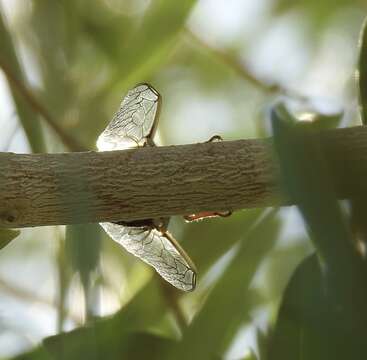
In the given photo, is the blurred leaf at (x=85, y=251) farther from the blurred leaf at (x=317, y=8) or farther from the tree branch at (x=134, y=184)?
the blurred leaf at (x=317, y=8)

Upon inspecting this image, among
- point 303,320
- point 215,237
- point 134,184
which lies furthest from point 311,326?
point 215,237

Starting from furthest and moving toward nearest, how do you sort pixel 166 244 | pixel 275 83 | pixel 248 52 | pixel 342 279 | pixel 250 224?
pixel 248 52
pixel 275 83
pixel 250 224
pixel 166 244
pixel 342 279

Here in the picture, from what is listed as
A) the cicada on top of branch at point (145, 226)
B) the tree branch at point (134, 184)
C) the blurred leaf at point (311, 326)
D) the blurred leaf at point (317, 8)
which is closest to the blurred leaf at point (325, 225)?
the blurred leaf at point (311, 326)

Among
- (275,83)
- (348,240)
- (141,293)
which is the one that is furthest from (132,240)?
(275,83)

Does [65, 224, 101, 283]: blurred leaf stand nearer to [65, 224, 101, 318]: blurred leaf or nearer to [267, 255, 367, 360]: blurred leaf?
[65, 224, 101, 318]: blurred leaf

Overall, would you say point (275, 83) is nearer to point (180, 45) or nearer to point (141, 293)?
point (180, 45)

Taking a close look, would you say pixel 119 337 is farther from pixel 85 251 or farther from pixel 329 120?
pixel 329 120
